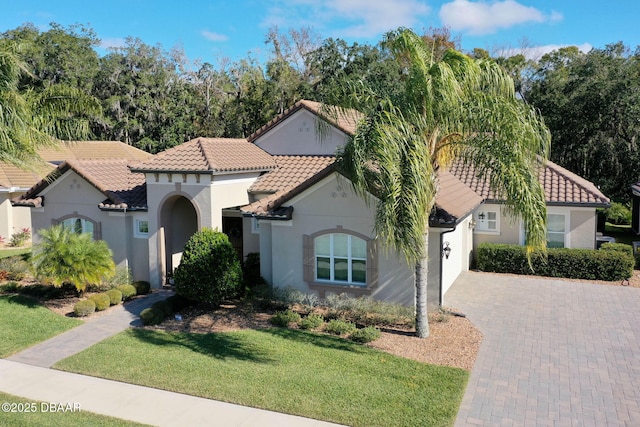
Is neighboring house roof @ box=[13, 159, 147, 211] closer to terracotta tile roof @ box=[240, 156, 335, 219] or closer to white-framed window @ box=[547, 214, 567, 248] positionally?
terracotta tile roof @ box=[240, 156, 335, 219]

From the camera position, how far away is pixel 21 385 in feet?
35.6

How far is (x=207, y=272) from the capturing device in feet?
50.3

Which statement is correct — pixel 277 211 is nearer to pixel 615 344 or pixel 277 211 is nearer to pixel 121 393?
pixel 121 393

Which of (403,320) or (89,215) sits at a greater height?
(89,215)

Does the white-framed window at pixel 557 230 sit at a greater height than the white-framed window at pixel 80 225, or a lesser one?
lesser

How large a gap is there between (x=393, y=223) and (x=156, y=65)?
4179 cm

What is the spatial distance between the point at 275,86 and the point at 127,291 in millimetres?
23920

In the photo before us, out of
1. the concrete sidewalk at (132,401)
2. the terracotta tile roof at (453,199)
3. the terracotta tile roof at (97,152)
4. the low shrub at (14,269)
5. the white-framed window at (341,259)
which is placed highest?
the terracotta tile roof at (97,152)

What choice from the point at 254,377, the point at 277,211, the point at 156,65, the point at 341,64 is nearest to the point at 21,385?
the point at 254,377

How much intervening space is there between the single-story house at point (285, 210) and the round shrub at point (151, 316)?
3674mm

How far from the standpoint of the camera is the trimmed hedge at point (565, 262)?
19469 millimetres

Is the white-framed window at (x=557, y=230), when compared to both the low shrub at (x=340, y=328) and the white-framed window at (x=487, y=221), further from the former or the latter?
the low shrub at (x=340, y=328)

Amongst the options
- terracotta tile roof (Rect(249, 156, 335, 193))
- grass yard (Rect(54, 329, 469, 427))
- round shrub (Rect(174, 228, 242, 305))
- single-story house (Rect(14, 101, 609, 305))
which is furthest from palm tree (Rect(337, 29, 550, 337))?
terracotta tile roof (Rect(249, 156, 335, 193))

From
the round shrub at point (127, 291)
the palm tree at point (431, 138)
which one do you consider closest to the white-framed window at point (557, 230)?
the palm tree at point (431, 138)
